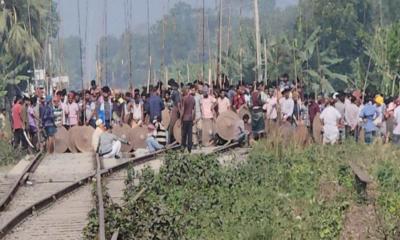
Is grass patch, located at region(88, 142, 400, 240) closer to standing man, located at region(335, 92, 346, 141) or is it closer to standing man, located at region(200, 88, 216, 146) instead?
standing man, located at region(335, 92, 346, 141)

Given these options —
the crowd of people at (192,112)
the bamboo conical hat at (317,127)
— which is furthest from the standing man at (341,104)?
the bamboo conical hat at (317,127)

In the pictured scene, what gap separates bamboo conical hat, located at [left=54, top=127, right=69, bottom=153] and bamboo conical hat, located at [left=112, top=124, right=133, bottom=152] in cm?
146

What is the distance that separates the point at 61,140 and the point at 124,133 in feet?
6.06

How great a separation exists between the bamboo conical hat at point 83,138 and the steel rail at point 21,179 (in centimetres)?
131

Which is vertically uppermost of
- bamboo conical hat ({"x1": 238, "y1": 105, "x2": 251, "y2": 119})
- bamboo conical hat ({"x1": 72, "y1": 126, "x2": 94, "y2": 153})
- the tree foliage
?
the tree foliage

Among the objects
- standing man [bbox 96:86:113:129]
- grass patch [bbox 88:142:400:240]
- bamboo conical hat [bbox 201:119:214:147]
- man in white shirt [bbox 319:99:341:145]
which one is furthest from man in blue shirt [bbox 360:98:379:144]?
standing man [bbox 96:86:113:129]

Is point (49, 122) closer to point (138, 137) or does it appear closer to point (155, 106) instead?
point (138, 137)

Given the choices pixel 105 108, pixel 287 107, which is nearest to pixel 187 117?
pixel 287 107

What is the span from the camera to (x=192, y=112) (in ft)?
85.7

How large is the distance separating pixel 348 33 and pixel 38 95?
47.4m

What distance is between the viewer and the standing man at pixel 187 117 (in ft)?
84.7

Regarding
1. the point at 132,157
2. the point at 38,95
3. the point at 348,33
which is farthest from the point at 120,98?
the point at 348,33

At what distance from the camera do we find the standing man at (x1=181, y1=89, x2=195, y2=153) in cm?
2583

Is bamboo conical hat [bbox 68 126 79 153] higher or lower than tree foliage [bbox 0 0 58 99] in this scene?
lower
